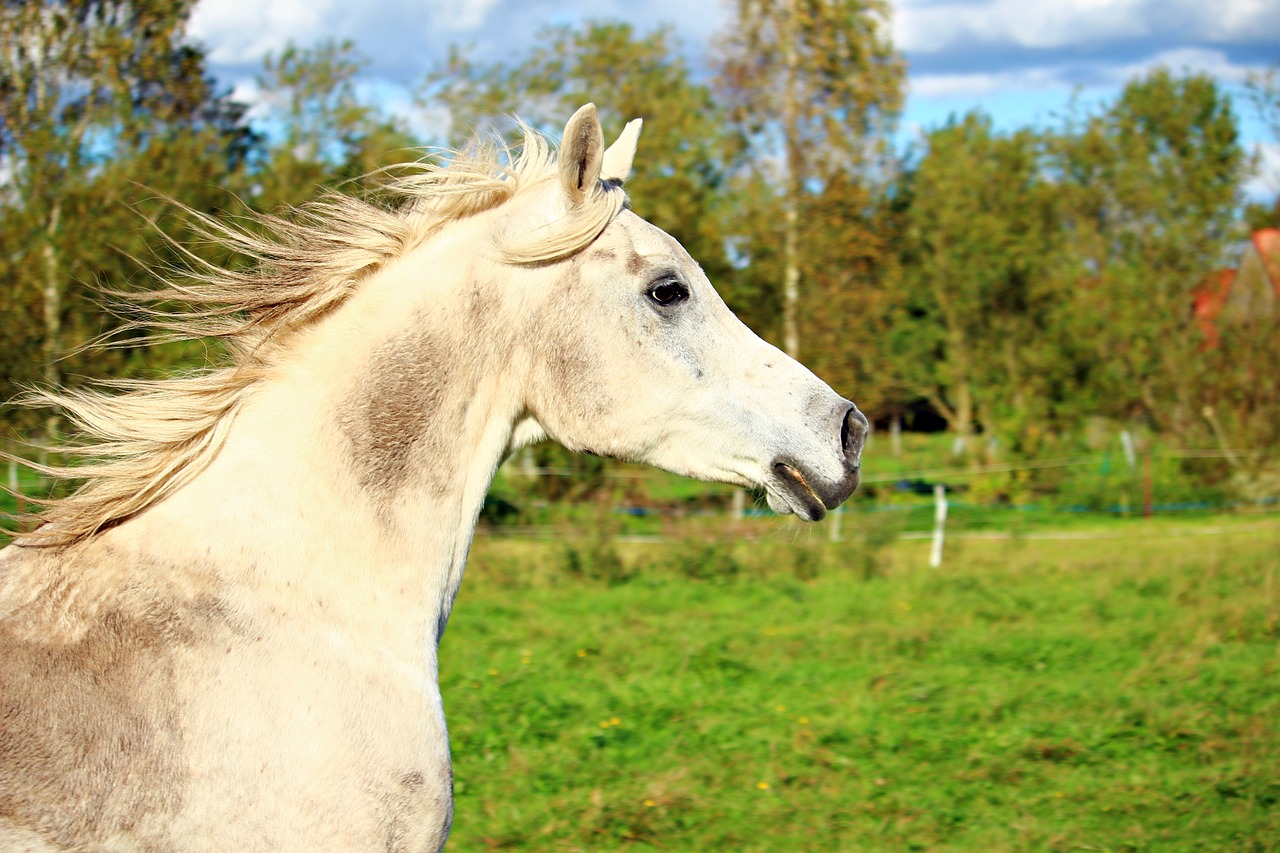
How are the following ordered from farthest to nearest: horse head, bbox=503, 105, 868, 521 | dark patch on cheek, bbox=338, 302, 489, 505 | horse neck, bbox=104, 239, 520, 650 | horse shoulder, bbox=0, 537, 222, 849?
horse head, bbox=503, 105, 868, 521
dark patch on cheek, bbox=338, 302, 489, 505
horse neck, bbox=104, 239, 520, 650
horse shoulder, bbox=0, 537, 222, 849

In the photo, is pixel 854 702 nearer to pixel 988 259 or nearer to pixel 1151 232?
pixel 1151 232

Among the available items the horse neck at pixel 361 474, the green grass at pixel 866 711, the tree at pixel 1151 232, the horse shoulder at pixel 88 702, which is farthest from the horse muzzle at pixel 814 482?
the tree at pixel 1151 232

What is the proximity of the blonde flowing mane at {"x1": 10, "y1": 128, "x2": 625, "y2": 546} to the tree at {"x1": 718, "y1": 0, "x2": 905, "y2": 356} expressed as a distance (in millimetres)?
13497

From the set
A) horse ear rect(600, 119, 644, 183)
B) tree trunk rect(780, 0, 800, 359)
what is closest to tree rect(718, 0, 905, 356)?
tree trunk rect(780, 0, 800, 359)

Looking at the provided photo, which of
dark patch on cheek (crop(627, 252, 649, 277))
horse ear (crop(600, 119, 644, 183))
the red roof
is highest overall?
the red roof

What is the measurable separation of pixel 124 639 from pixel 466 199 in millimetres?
1112

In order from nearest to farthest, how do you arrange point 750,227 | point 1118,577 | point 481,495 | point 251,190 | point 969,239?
1. point 481,495
2. point 1118,577
3. point 251,190
4. point 750,227
5. point 969,239

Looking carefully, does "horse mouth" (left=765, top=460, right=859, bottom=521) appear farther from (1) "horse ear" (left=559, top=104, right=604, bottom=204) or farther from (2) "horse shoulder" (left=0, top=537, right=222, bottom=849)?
(2) "horse shoulder" (left=0, top=537, right=222, bottom=849)

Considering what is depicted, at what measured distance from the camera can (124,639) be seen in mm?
1785

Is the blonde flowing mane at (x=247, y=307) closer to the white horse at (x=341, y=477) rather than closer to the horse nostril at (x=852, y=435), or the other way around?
the white horse at (x=341, y=477)

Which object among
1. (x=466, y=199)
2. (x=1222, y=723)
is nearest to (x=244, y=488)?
(x=466, y=199)

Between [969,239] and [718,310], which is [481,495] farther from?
[969,239]

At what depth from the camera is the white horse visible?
1722mm

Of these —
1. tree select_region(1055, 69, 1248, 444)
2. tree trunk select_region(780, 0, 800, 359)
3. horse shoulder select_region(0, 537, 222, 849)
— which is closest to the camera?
horse shoulder select_region(0, 537, 222, 849)
